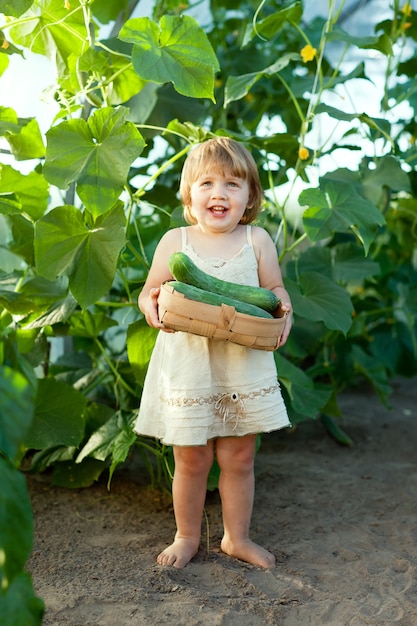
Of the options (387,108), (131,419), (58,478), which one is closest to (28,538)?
(131,419)

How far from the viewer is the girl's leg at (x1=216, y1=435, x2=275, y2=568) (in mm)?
1778

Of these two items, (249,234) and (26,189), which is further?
(26,189)

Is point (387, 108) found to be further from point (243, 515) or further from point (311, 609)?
point (311, 609)

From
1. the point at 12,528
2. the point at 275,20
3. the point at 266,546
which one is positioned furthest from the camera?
the point at 275,20

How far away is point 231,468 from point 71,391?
493 millimetres

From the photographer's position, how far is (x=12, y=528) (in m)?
0.90

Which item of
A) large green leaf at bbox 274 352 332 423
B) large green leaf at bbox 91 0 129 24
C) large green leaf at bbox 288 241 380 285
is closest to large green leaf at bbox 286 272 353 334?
large green leaf at bbox 274 352 332 423

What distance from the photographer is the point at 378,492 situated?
2.30 metres

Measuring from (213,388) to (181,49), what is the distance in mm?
747

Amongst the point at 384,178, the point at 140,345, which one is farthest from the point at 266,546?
the point at 384,178

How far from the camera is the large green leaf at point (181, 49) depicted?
173cm

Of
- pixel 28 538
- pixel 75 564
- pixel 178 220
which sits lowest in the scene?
pixel 75 564

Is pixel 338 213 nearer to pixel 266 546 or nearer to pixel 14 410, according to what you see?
pixel 266 546

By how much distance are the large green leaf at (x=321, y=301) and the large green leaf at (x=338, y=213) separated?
0.19m
